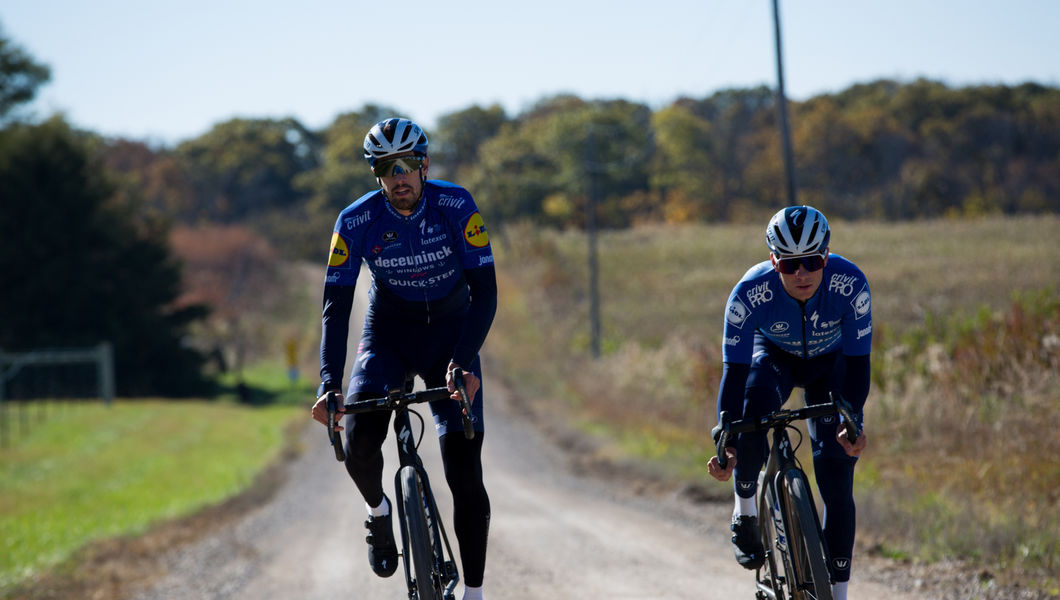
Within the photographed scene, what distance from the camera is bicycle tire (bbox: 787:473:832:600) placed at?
4703mm

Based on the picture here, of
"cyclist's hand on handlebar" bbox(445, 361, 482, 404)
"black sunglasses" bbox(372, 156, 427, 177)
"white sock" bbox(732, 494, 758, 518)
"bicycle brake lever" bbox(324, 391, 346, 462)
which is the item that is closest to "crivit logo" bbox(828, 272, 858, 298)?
"white sock" bbox(732, 494, 758, 518)

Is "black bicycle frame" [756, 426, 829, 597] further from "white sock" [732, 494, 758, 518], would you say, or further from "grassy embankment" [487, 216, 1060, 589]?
"grassy embankment" [487, 216, 1060, 589]

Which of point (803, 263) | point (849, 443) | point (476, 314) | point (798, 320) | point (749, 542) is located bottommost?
point (749, 542)

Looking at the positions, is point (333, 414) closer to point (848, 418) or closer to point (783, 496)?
point (783, 496)

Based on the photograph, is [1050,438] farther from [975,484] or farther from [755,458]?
[755,458]

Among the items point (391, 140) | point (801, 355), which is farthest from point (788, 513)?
point (391, 140)

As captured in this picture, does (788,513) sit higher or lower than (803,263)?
lower

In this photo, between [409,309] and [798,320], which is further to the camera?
[409,309]

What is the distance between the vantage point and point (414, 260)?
530 centimetres

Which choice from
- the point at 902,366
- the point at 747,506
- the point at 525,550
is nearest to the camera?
the point at 747,506

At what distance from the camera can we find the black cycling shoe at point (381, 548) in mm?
5258

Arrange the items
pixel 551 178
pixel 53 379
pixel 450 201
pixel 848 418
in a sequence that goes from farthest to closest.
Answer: pixel 551 178 < pixel 53 379 < pixel 450 201 < pixel 848 418

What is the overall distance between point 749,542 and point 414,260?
8.11 feet

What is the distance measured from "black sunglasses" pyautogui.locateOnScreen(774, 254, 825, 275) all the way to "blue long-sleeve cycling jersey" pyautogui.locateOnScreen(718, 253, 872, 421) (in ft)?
0.35
